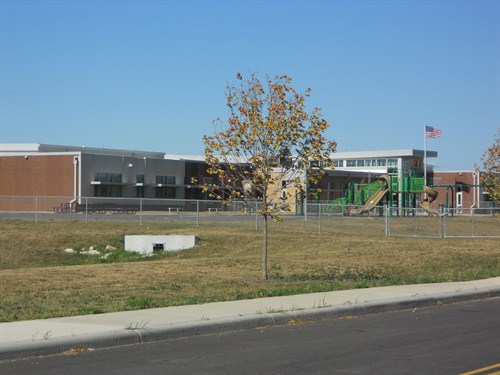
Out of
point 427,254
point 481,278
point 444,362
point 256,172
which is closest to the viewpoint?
point 444,362

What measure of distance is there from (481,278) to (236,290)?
772 cm

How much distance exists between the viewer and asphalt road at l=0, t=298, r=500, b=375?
8758mm

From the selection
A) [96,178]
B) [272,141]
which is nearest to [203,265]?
[272,141]

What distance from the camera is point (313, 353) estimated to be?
9.81 meters

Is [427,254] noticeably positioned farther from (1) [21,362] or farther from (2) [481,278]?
(1) [21,362]

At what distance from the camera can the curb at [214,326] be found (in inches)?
378

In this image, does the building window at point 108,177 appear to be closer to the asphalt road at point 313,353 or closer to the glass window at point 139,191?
the glass window at point 139,191

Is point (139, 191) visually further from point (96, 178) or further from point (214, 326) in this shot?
point (214, 326)

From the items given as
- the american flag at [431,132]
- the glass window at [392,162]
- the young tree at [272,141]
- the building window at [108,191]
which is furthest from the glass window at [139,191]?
the young tree at [272,141]

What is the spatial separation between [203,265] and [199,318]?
28.6ft

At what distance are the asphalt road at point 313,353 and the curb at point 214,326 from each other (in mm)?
170

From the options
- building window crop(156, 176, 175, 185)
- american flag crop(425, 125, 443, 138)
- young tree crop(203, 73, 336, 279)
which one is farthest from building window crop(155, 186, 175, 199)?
young tree crop(203, 73, 336, 279)

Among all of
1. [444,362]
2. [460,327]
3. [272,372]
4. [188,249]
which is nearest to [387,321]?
[460,327]

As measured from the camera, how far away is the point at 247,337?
1122cm
